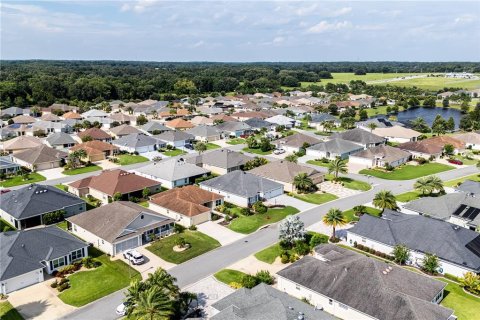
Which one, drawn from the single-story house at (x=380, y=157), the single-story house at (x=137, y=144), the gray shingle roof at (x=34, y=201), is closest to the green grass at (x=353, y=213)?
the single-story house at (x=380, y=157)

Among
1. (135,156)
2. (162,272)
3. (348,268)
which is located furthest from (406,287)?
(135,156)

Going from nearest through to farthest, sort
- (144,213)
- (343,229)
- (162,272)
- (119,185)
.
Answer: (162,272), (144,213), (343,229), (119,185)

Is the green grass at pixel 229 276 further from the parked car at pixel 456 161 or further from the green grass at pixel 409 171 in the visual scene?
the parked car at pixel 456 161

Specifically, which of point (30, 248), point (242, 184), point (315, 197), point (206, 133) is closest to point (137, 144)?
point (206, 133)

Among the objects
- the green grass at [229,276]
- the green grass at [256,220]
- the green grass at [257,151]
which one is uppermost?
the green grass at [257,151]

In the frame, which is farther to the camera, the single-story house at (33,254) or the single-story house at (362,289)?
the single-story house at (33,254)

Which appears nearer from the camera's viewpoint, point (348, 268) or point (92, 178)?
point (348, 268)

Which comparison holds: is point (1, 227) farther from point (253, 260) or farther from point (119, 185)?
point (253, 260)
